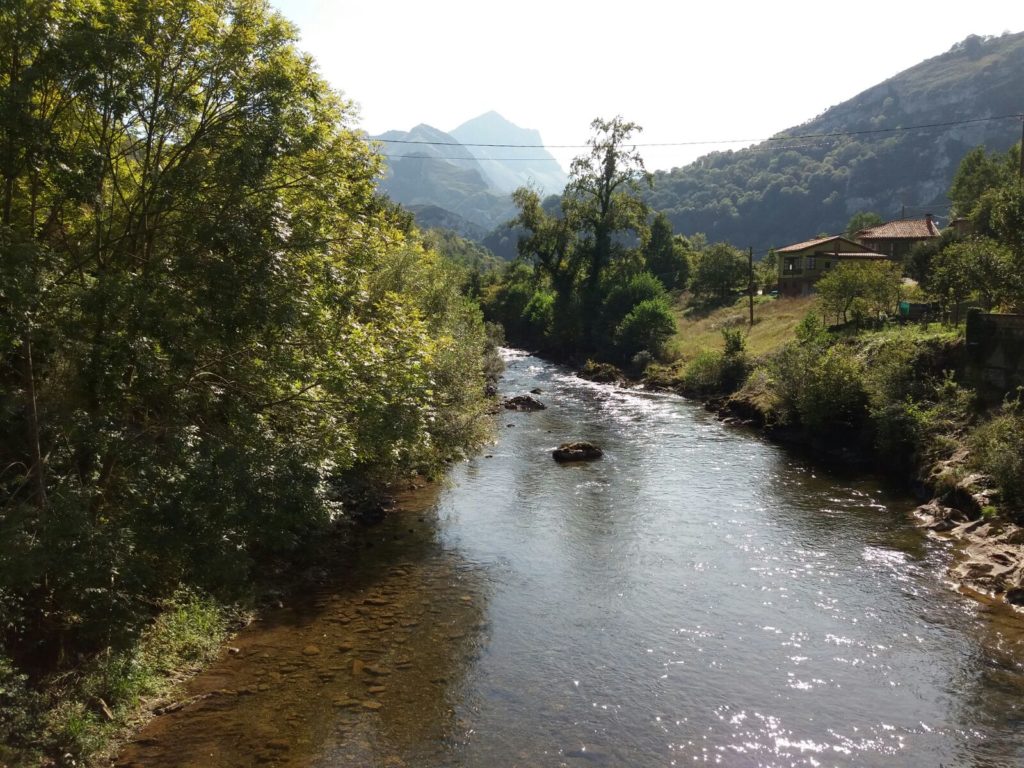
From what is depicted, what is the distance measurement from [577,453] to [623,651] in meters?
17.3

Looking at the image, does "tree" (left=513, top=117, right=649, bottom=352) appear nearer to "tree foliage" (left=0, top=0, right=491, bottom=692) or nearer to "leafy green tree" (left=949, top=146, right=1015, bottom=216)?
"leafy green tree" (left=949, top=146, right=1015, bottom=216)

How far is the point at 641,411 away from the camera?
44.2 meters

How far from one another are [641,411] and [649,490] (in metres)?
17.5

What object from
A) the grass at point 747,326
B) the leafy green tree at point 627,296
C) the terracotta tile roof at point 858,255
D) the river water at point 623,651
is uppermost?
the terracotta tile roof at point 858,255

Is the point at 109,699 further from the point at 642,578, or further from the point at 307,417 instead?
the point at 642,578

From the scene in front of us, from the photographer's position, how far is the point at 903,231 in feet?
251

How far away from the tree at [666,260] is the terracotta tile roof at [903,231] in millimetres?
24915

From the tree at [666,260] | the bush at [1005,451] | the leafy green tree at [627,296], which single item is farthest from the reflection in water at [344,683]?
the tree at [666,260]

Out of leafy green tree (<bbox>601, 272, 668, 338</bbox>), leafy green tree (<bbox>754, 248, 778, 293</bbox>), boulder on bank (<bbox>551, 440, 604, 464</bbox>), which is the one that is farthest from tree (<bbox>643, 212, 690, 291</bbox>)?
boulder on bank (<bbox>551, 440, 604, 464</bbox>)

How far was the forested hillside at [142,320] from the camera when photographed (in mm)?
10125

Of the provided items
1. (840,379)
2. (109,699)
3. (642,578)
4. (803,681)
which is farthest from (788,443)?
(109,699)

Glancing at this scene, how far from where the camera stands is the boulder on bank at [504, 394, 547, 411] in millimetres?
44844

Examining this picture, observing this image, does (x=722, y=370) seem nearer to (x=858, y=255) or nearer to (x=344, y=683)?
(x=858, y=255)

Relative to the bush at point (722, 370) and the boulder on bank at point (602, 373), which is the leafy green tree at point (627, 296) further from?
the bush at point (722, 370)
